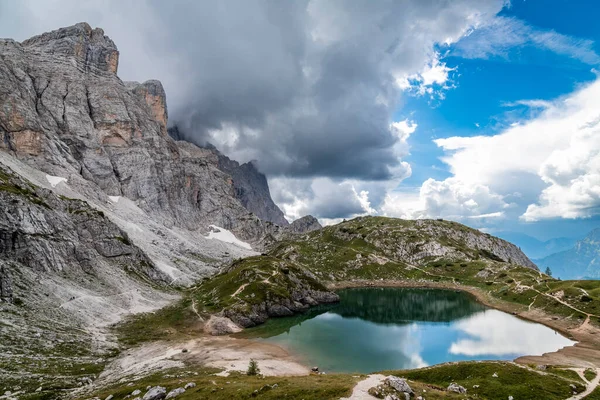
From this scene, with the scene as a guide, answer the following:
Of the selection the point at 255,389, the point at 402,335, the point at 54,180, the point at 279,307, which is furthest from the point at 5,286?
the point at 54,180

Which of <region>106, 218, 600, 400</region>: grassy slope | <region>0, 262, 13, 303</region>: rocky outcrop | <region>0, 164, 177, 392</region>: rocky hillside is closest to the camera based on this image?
<region>106, 218, 600, 400</region>: grassy slope

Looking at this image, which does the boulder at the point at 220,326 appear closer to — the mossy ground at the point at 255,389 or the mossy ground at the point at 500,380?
the mossy ground at the point at 255,389

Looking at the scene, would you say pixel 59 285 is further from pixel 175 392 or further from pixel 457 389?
pixel 457 389

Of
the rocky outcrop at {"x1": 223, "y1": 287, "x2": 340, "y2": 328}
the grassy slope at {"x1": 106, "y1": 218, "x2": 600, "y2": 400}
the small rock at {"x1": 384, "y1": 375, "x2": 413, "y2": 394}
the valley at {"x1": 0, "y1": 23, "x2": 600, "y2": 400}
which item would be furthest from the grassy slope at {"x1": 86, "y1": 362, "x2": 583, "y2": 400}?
Answer: the rocky outcrop at {"x1": 223, "y1": 287, "x2": 340, "y2": 328}

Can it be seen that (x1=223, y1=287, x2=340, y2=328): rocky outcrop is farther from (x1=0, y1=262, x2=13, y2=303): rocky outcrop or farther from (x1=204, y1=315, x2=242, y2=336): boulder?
(x1=0, y1=262, x2=13, y2=303): rocky outcrop

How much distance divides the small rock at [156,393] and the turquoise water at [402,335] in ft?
112

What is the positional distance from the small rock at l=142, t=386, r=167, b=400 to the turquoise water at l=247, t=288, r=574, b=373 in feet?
112

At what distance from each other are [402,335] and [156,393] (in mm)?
73322

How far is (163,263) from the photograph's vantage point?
16912 centimetres

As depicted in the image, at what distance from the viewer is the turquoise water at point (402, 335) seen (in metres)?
73.4

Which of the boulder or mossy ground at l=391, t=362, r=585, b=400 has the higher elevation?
mossy ground at l=391, t=362, r=585, b=400

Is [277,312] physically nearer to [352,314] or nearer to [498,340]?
[352,314]

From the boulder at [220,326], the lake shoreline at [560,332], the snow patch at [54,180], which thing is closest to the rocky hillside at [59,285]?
the boulder at [220,326]

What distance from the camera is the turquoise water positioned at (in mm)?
73438
